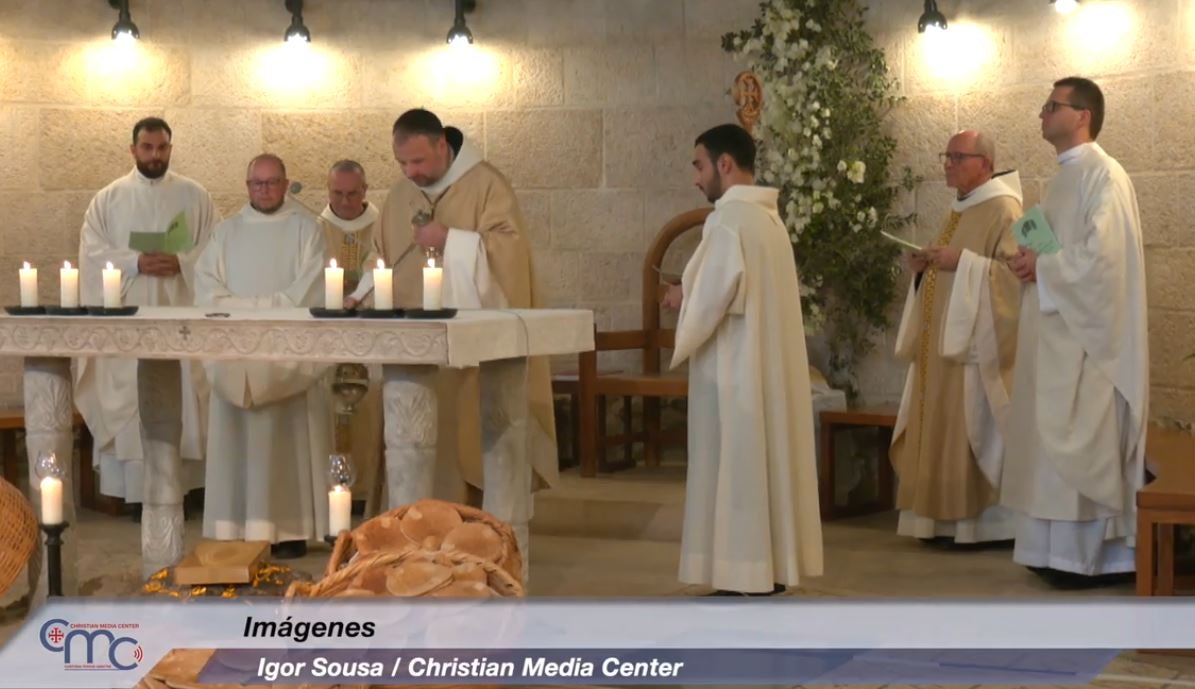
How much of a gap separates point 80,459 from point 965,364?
15.7 feet

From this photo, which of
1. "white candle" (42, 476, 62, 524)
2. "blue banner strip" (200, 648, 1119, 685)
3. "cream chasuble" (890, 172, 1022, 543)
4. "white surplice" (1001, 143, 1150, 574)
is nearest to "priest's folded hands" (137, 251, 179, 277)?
"white candle" (42, 476, 62, 524)

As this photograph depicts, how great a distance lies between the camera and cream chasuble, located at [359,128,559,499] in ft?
21.3

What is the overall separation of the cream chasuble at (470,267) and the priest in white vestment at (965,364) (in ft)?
6.28

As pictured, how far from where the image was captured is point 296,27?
31.4ft

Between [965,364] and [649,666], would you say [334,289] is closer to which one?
[649,666]

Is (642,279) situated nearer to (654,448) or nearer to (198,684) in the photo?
(654,448)

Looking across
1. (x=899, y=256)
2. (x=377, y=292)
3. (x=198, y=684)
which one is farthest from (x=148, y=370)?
(x=899, y=256)

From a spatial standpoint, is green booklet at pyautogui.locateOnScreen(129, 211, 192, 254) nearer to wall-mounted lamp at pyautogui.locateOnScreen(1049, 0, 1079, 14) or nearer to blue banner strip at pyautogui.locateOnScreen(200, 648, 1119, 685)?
blue banner strip at pyautogui.locateOnScreen(200, 648, 1119, 685)

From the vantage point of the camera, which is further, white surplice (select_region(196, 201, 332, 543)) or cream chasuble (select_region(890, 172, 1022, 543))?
cream chasuble (select_region(890, 172, 1022, 543))

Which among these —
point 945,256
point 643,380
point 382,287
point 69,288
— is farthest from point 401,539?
point 643,380

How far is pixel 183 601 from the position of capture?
402 centimetres

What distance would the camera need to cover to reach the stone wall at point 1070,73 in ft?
26.2

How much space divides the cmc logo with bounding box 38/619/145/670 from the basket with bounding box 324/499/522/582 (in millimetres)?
519

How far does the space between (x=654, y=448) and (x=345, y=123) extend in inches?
106
